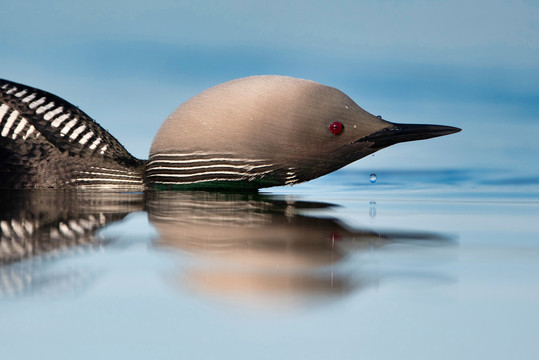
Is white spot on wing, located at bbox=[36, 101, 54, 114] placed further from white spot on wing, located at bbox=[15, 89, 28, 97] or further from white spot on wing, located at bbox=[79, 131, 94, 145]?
white spot on wing, located at bbox=[79, 131, 94, 145]

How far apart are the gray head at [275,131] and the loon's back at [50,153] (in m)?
0.62

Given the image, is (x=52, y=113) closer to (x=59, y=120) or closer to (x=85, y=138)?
(x=59, y=120)

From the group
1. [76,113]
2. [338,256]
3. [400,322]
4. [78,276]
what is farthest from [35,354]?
[76,113]

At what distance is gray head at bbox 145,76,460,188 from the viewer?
283 cm

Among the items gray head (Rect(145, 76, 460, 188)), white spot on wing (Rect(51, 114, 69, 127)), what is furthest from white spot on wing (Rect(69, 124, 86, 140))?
gray head (Rect(145, 76, 460, 188))

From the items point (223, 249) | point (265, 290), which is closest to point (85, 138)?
point (223, 249)

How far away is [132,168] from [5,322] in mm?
2969

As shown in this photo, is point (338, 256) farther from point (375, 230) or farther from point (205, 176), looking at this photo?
point (205, 176)

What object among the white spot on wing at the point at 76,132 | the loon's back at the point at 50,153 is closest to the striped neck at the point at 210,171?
the loon's back at the point at 50,153

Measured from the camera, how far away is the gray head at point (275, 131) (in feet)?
9.27

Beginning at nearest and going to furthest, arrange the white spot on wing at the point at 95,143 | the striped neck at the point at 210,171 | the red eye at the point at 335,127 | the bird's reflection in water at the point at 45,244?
the bird's reflection in water at the point at 45,244 → the red eye at the point at 335,127 → the striped neck at the point at 210,171 → the white spot on wing at the point at 95,143

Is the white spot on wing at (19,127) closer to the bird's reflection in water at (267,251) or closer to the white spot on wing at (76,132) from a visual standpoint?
the white spot on wing at (76,132)

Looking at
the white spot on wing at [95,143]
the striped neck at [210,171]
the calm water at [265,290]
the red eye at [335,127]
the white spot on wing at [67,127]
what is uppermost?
the white spot on wing at [67,127]

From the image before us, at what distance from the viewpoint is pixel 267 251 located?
0.99 metres
